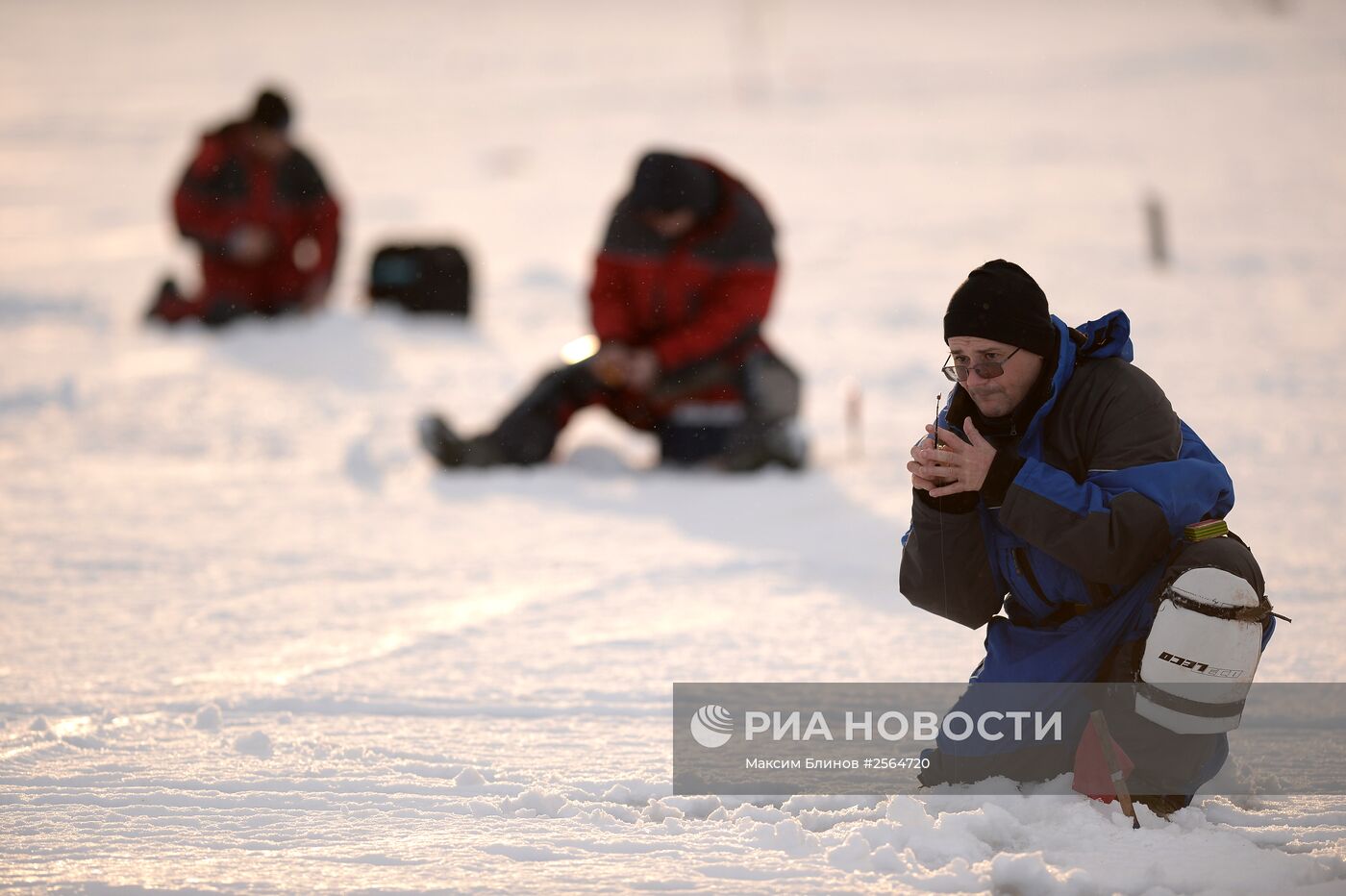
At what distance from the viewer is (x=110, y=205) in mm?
Answer: 18219

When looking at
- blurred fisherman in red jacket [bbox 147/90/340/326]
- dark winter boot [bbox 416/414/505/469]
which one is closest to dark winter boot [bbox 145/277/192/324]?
blurred fisherman in red jacket [bbox 147/90/340/326]

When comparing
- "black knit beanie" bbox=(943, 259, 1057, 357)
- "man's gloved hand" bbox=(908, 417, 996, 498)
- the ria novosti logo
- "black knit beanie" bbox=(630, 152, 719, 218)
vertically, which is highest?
"black knit beanie" bbox=(630, 152, 719, 218)

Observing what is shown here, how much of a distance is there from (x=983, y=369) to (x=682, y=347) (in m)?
3.85

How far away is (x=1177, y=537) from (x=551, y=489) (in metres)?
4.14

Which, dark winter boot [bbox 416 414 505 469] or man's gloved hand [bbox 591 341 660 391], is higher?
man's gloved hand [bbox 591 341 660 391]

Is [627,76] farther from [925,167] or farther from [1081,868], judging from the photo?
[1081,868]

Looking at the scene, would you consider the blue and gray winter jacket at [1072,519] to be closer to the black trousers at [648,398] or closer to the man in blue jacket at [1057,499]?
the man in blue jacket at [1057,499]

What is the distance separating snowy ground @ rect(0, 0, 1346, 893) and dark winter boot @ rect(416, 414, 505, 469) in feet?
0.40

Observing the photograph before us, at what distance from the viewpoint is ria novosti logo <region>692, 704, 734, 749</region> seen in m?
3.79

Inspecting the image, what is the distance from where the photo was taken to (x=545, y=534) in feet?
20.4

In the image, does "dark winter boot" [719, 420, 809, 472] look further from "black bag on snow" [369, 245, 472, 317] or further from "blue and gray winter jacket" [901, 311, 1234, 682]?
"black bag on snow" [369, 245, 472, 317]

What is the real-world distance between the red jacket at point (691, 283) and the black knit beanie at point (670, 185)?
0.39ft

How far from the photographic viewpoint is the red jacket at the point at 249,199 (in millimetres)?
10203

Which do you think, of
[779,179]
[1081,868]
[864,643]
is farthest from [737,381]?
[779,179]
